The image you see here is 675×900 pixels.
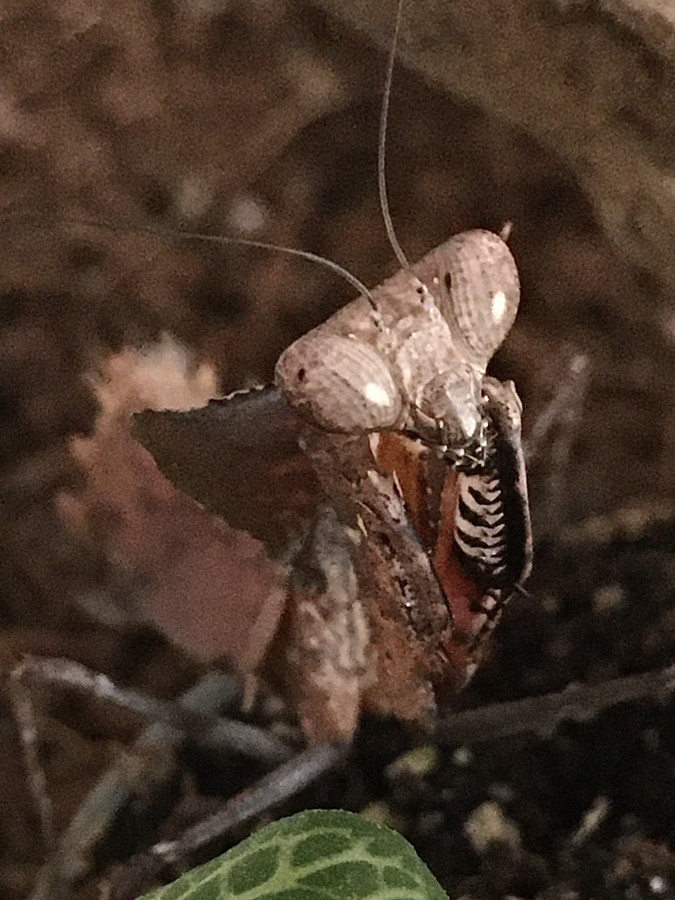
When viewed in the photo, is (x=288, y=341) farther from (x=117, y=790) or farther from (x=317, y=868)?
(x=317, y=868)

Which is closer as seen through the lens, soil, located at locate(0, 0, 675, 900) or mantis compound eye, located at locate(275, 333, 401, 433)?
mantis compound eye, located at locate(275, 333, 401, 433)

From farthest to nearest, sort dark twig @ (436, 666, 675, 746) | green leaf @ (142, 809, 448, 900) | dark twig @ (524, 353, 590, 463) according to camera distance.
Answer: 1. dark twig @ (524, 353, 590, 463)
2. dark twig @ (436, 666, 675, 746)
3. green leaf @ (142, 809, 448, 900)

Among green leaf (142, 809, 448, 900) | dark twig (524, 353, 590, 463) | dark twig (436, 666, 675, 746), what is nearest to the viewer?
green leaf (142, 809, 448, 900)

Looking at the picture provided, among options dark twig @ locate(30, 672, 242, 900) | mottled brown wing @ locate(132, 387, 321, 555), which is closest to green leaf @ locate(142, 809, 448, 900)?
mottled brown wing @ locate(132, 387, 321, 555)

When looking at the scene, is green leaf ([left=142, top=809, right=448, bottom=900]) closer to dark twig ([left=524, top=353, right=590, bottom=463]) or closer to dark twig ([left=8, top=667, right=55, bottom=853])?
dark twig ([left=8, top=667, right=55, bottom=853])

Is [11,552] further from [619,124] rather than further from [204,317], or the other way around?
[619,124]

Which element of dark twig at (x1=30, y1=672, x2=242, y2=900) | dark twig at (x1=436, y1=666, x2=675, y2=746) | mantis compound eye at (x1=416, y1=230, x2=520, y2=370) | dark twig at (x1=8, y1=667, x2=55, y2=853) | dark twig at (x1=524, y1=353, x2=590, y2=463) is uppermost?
mantis compound eye at (x1=416, y1=230, x2=520, y2=370)

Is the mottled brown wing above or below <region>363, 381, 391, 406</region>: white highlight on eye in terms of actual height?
below
